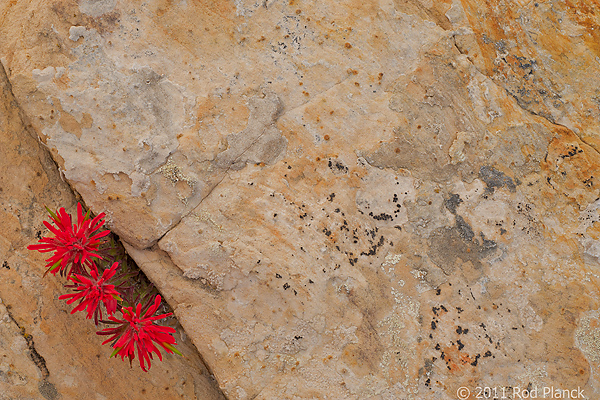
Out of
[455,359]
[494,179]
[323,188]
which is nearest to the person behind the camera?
[455,359]

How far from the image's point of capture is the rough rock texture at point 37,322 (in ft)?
11.5

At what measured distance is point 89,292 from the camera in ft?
9.98

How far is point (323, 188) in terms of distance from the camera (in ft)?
11.1

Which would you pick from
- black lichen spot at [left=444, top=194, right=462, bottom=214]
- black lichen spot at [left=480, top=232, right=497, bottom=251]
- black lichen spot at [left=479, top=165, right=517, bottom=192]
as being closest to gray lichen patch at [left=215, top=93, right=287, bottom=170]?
black lichen spot at [left=444, top=194, right=462, bottom=214]

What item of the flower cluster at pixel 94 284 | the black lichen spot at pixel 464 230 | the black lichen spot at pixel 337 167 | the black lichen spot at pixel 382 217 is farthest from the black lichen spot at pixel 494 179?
the flower cluster at pixel 94 284

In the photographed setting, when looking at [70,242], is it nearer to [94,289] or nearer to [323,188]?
[94,289]

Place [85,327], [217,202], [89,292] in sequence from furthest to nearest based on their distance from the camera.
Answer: [85,327]
[217,202]
[89,292]

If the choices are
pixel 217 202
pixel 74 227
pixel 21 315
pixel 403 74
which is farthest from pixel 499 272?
pixel 21 315

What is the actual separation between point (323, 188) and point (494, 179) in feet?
4.44

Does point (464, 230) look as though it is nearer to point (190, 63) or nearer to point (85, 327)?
point (190, 63)

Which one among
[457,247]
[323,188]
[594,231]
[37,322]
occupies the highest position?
[594,231]

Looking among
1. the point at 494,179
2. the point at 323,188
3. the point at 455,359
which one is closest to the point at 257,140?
the point at 323,188

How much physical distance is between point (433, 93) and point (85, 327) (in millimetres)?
3379

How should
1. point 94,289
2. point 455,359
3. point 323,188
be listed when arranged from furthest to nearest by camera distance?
point 323,188, point 455,359, point 94,289
